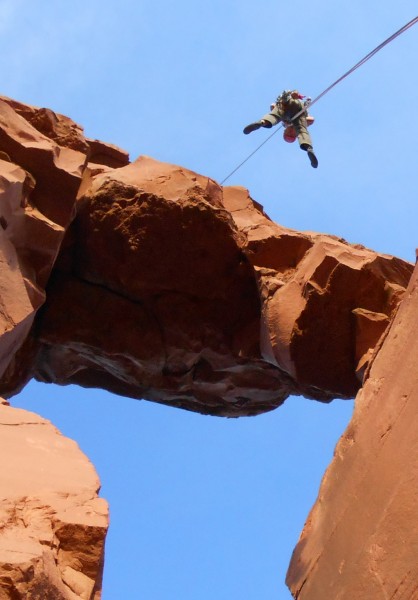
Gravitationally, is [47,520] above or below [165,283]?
below

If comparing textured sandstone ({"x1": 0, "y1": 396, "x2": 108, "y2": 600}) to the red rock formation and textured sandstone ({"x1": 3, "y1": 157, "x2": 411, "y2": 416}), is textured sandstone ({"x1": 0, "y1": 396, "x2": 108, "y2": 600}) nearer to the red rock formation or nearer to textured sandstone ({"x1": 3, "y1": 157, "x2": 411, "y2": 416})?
the red rock formation

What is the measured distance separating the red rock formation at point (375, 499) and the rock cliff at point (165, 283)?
2.46m

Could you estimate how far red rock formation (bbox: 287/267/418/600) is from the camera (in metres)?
4.62

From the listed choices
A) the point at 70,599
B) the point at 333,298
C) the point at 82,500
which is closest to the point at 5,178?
the point at 333,298

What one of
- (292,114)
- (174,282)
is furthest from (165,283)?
(292,114)

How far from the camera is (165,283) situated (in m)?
9.55

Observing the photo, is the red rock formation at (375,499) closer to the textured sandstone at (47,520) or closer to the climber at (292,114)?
the textured sandstone at (47,520)

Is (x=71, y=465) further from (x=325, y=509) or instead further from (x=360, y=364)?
(x=360, y=364)

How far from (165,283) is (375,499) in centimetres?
485

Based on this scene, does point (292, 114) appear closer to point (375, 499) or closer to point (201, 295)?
point (201, 295)

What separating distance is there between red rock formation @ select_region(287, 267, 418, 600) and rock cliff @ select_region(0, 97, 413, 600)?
2.46 m

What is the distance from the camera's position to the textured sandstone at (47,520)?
3.49m

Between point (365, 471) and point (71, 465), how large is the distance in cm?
177

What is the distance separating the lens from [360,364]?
8.54 metres
